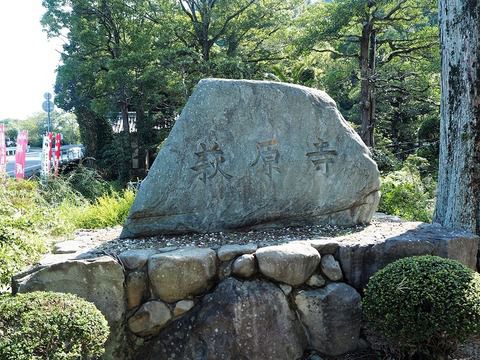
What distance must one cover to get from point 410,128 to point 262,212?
13069mm

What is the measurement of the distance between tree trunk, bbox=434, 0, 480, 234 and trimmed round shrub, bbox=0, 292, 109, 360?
3.43 m

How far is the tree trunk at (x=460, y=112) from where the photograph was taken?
407 centimetres

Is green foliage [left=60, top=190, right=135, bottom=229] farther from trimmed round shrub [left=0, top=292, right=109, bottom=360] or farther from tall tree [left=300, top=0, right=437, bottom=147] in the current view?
tall tree [left=300, top=0, right=437, bottom=147]

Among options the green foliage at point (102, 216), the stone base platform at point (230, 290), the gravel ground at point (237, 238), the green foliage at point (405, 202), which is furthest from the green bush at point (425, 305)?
the green foliage at point (102, 216)

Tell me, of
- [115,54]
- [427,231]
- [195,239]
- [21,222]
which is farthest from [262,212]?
[115,54]

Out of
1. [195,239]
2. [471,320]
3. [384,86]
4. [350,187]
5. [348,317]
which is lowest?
[348,317]

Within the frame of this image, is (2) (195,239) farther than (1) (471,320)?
Yes

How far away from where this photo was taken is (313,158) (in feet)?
13.4

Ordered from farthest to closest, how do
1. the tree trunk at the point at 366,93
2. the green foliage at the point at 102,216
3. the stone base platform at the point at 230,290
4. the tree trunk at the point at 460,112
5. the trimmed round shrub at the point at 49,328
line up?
the tree trunk at the point at 366,93 < the green foliage at the point at 102,216 < the tree trunk at the point at 460,112 < the stone base platform at the point at 230,290 < the trimmed round shrub at the point at 49,328

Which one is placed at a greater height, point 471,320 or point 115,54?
point 115,54

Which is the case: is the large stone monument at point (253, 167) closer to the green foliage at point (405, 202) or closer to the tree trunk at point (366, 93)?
the green foliage at point (405, 202)

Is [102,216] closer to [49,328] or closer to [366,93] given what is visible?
[49,328]

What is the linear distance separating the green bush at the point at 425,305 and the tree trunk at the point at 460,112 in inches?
56.7

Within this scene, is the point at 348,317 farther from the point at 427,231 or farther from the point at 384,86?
the point at 384,86
